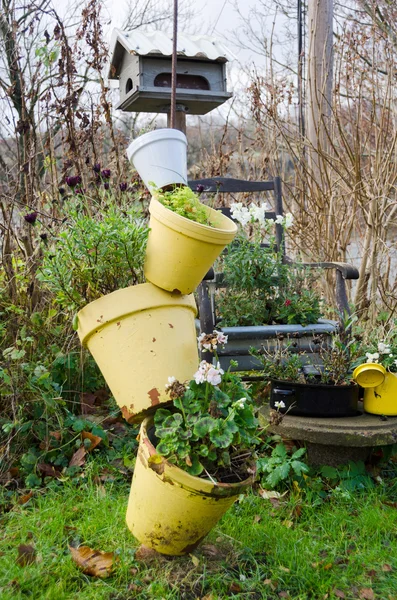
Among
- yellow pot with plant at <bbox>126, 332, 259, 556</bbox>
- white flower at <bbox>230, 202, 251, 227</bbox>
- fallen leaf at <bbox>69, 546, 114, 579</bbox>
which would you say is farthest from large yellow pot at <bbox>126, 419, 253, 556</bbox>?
white flower at <bbox>230, 202, 251, 227</bbox>

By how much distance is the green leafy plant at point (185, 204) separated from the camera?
2092mm

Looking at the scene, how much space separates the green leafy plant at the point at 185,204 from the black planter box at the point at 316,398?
843mm

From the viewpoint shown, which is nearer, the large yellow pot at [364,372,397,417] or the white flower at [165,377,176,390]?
the white flower at [165,377,176,390]

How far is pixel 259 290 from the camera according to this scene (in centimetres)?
330

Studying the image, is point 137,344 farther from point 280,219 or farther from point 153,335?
point 280,219

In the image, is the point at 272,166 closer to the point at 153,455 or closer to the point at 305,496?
the point at 305,496

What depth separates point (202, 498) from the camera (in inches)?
69.2

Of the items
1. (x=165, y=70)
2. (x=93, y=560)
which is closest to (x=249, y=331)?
(x=93, y=560)

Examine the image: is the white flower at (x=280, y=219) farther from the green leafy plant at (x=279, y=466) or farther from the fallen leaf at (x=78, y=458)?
the fallen leaf at (x=78, y=458)

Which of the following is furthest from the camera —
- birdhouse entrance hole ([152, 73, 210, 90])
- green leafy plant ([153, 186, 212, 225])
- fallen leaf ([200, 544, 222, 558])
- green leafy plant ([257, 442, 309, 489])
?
birdhouse entrance hole ([152, 73, 210, 90])

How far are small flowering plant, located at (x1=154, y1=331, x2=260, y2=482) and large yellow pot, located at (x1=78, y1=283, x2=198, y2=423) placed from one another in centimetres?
11

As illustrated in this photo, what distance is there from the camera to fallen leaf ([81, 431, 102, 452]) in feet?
8.63

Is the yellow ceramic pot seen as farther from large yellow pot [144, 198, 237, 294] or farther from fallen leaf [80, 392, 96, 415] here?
fallen leaf [80, 392, 96, 415]

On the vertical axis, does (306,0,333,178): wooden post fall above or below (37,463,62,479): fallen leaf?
above
